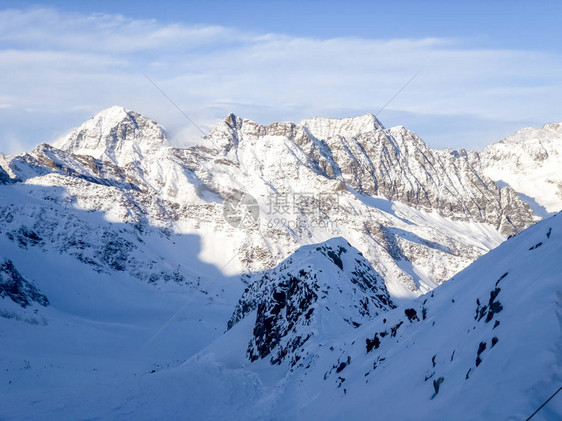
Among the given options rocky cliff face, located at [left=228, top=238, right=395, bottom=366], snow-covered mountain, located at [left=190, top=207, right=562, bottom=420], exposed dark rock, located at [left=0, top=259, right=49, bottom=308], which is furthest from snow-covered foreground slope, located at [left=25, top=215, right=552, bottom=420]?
exposed dark rock, located at [left=0, top=259, right=49, bottom=308]

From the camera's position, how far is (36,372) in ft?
116

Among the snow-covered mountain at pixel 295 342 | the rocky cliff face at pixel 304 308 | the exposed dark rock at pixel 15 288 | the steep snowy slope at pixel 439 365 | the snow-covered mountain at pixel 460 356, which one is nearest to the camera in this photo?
the snow-covered mountain at pixel 460 356

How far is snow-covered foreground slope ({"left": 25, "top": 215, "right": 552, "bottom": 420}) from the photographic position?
8984mm

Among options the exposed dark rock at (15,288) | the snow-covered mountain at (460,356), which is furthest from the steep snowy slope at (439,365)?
the exposed dark rock at (15,288)

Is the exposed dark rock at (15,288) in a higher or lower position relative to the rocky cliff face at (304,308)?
higher

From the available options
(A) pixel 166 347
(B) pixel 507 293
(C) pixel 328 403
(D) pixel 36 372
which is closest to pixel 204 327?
(A) pixel 166 347

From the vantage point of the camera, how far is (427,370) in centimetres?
1252

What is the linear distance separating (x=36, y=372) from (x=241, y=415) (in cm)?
2383

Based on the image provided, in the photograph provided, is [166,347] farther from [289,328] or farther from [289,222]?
[289,222]

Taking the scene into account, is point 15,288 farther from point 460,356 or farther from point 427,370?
point 460,356

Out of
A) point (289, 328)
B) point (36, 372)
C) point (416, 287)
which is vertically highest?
point (36, 372)

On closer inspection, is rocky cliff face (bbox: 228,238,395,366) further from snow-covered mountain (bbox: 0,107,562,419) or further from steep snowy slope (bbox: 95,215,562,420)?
steep snowy slope (bbox: 95,215,562,420)

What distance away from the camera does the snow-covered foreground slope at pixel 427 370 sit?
8.98 m

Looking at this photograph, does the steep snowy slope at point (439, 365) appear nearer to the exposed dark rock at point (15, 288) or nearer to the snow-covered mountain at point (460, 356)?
the snow-covered mountain at point (460, 356)
